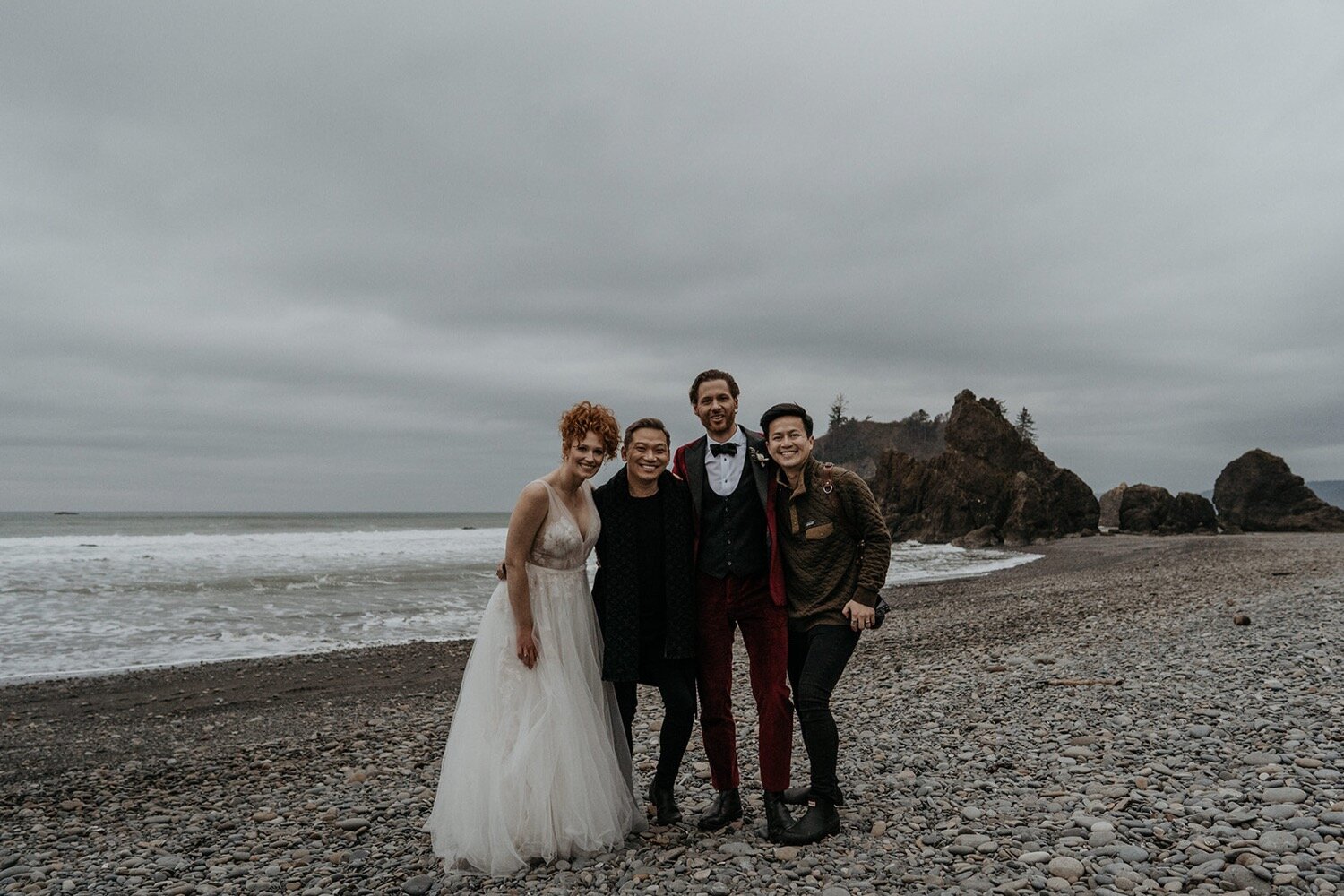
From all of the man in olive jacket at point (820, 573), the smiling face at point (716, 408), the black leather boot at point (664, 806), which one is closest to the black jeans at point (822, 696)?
the man in olive jacket at point (820, 573)

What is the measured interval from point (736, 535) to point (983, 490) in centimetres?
4899

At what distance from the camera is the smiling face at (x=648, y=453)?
14.5ft

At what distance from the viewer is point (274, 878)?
175 inches

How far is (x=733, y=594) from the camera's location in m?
4.42

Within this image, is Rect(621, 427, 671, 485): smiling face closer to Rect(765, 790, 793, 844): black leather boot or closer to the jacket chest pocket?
the jacket chest pocket

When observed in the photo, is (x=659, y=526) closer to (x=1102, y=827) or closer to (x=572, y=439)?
(x=572, y=439)

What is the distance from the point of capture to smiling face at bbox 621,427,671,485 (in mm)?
4414

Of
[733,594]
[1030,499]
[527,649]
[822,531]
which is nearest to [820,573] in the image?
[822,531]

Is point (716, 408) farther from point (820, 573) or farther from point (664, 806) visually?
point (664, 806)

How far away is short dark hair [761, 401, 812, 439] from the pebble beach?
224 cm

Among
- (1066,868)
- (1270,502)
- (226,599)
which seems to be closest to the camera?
(1066,868)

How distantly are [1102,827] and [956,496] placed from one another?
159 feet

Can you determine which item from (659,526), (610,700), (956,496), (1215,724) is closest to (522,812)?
(610,700)

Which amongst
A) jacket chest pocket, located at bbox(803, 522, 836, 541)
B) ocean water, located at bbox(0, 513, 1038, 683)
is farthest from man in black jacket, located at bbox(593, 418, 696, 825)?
ocean water, located at bbox(0, 513, 1038, 683)
